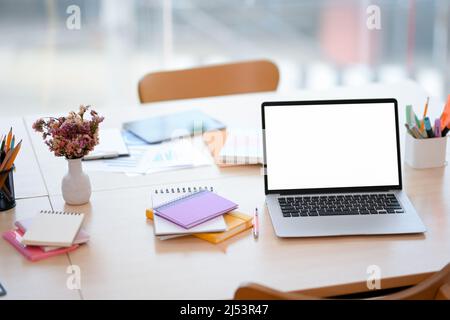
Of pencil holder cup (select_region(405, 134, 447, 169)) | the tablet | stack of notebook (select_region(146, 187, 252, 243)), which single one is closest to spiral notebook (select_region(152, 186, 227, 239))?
stack of notebook (select_region(146, 187, 252, 243))

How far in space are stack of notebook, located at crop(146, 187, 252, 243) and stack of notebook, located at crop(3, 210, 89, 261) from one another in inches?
7.1

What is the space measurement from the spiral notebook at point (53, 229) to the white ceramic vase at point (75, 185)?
0.35 ft

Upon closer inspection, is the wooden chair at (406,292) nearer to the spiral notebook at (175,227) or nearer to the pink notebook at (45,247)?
the spiral notebook at (175,227)

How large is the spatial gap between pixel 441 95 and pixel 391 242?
9.53ft

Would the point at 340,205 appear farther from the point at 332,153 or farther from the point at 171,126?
the point at 171,126

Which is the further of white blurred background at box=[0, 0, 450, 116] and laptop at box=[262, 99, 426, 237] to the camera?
white blurred background at box=[0, 0, 450, 116]

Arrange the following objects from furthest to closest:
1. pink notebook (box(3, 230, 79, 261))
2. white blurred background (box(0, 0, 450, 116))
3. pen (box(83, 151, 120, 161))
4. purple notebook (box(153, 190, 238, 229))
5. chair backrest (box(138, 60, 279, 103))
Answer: white blurred background (box(0, 0, 450, 116))
chair backrest (box(138, 60, 279, 103))
pen (box(83, 151, 120, 161))
purple notebook (box(153, 190, 238, 229))
pink notebook (box(3, 230, 79, 261))

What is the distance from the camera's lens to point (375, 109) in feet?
5.94

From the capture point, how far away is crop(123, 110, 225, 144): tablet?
2217 millimetres

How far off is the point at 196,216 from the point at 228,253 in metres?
0.15

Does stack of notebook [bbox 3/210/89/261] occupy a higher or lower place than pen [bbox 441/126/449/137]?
lower

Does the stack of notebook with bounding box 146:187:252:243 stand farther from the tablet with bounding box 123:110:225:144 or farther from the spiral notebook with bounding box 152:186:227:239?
the tablet with bounding box 123:110:225:144

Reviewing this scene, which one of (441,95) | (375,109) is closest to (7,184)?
(375,109)
